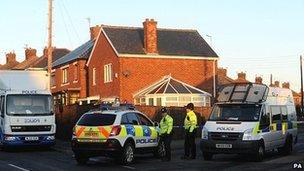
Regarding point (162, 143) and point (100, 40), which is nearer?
point (162, 143)

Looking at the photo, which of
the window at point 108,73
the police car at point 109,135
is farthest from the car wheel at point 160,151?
the window at point 108,73

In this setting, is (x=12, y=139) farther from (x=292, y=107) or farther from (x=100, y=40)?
(x=100, y=40)

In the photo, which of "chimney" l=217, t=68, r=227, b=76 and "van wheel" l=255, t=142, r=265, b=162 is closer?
"van wheel" l=255, t=142, r=265, b=162

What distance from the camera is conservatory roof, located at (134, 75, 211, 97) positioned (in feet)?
140

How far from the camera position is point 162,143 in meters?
19.7

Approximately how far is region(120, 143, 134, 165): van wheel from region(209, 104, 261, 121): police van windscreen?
118 inches

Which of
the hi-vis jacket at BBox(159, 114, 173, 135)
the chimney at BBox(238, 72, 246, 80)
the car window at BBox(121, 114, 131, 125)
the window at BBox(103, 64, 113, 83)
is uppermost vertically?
the chimney at BBox(238, 72, 246, 80)

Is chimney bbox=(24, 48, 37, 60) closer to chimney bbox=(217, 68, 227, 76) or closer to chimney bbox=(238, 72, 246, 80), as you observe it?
chimney bbox=(217, 68, 227, 76)

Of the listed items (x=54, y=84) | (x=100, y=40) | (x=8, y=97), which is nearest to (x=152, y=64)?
(x=100, y=40)

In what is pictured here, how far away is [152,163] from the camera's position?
1830 centimetres

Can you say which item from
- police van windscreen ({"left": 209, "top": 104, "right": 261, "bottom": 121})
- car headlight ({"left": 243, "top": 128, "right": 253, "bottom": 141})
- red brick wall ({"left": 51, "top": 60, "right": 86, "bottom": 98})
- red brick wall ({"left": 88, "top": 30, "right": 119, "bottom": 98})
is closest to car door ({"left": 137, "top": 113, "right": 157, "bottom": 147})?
police van windscreen ({"left": 209, "top": 104, "right": 261, "bottom": 121})

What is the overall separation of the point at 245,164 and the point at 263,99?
272 cm

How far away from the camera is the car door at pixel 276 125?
19297 mm

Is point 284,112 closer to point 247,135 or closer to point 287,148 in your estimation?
point 287,148
